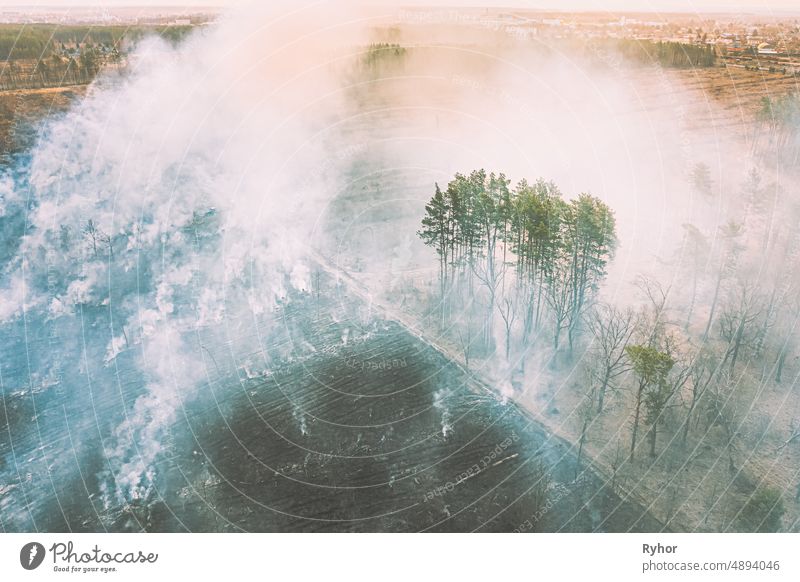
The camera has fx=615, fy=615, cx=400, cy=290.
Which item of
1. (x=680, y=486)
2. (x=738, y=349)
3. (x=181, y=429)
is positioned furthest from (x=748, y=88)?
(x=181, y=429)

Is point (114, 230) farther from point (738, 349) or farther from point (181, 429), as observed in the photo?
point (738, 349)

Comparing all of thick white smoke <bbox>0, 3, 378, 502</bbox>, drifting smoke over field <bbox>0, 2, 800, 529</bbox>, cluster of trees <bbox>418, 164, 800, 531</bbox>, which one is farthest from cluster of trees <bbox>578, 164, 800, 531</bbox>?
thick white smoke <bbox>0, 3, 378, 502</bbox>

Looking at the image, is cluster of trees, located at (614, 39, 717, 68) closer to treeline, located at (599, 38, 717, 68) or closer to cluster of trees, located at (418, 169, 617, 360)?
treeline, located at (599, 38, 717, 68)

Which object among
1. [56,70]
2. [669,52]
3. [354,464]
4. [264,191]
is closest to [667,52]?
[669,52]

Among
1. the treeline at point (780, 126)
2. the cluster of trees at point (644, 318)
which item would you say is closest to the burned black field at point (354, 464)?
the cluster of trees at point (644, 318)

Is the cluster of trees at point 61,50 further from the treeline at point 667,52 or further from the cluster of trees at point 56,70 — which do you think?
the treeline at point 667,52

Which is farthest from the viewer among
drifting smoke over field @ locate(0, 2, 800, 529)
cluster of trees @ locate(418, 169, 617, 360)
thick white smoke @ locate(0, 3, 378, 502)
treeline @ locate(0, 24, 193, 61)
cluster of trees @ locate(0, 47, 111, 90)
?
cluster of trees @ locate(0, 47, 111, 90)
